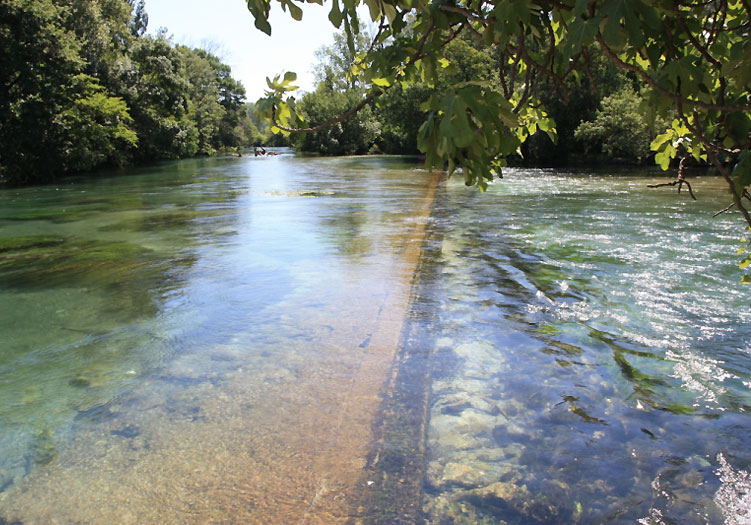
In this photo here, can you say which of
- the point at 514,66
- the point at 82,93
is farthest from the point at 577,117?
the point at 514,66

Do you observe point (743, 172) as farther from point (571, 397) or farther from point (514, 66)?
point (571, 397)

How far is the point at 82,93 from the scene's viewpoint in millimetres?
28062

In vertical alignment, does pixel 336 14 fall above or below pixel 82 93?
below

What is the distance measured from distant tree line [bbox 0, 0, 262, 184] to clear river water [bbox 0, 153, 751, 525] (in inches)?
725

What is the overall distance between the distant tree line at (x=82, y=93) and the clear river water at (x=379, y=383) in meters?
18.4

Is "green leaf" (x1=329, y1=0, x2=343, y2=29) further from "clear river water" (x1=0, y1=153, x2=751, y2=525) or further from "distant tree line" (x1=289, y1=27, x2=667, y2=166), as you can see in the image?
"distant tree line" (x1=289, y1=27, x2=667, y2=166)

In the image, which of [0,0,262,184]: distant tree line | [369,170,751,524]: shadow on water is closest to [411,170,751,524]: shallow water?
[369,170,751,524]: shadow on water

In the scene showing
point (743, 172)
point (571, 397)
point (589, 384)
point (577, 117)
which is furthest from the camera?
point (577, 117)

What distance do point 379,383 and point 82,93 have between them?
2960 centimetres

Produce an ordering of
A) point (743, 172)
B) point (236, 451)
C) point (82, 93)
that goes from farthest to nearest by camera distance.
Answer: point (82, 93) < point (236, 451) < point (743, 172)

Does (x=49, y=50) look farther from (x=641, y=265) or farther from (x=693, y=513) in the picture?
(x=693, y=513)

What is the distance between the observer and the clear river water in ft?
9.51

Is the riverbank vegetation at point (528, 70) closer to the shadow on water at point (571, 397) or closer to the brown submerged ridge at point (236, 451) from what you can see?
the shadow on water at point (571, 397)

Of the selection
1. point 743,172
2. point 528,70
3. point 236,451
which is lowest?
point 236,451
